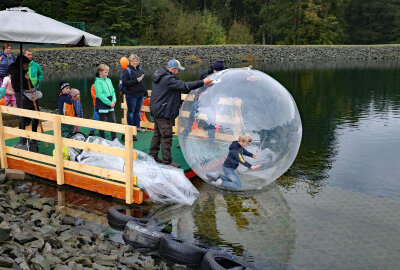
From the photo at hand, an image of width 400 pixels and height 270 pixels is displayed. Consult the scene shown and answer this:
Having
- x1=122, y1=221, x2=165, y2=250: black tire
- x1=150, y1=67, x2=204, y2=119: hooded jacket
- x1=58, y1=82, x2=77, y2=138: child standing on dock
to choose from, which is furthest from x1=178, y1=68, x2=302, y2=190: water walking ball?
x1=58, y1=82, x2=77, y2=138: child standing on dock

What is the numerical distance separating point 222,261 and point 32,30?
5.55 meters

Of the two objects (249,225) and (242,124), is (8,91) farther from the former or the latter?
(249,225)

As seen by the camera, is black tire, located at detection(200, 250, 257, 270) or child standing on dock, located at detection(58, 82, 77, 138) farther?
child standing on dock, located at detection(58, 82, 77, 138)

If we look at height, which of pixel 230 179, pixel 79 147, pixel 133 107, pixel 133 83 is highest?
pixel 133 83

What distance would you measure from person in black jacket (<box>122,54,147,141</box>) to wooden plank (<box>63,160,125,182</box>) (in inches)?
84.8

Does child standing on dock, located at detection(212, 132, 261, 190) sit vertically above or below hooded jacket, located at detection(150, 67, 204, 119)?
below

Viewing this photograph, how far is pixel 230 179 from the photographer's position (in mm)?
7242

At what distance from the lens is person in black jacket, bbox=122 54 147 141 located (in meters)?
9.34

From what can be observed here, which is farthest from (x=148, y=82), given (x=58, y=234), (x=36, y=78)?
(x=58, y=234)

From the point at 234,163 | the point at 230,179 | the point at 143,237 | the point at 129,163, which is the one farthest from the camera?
the point at 230,179

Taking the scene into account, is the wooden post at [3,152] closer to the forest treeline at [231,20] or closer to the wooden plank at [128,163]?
the wooden plank at [128,163]

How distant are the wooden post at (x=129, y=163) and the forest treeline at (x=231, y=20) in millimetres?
43089

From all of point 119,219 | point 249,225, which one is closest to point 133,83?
point 119,219

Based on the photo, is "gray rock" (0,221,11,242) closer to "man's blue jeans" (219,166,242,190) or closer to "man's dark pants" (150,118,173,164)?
"man's dark pants" (150,118,173,164)
